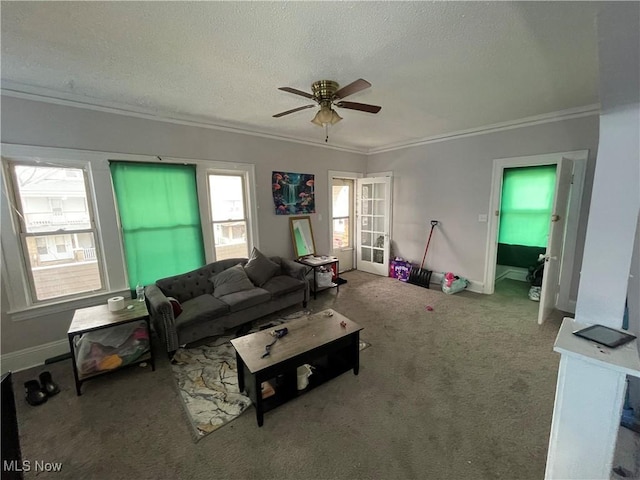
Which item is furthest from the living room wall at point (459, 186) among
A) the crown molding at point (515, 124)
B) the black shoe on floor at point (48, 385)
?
the black shoe on floor at point (48, 385)

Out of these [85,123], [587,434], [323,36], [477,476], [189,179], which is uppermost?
[323,36]

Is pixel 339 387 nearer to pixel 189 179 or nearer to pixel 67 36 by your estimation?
pixel 189 179

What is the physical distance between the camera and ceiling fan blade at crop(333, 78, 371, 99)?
5.88 ft

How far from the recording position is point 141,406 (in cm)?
199

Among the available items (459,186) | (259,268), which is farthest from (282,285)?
(459,186)

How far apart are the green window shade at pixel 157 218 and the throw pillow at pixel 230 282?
16.4 inches

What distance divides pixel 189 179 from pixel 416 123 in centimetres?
317

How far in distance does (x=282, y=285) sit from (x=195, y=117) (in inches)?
95.5

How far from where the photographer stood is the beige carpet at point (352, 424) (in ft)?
5.01

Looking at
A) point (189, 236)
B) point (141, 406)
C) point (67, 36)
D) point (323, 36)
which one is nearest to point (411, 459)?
point (141, 406)

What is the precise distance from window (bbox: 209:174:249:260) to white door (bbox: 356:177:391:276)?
8.40 feet

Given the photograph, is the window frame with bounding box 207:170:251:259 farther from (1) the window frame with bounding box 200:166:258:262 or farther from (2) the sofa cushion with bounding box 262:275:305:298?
(2) the sofa cushion with bounding box 262:275:305:298

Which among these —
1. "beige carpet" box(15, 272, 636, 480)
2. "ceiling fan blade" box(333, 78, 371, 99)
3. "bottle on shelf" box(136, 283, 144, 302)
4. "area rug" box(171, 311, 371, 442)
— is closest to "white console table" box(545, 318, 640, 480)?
"beige carpet" box(15, 272, 636, 480)

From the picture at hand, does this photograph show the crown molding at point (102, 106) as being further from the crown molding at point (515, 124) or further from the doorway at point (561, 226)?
the doorway at point (561, 226)
